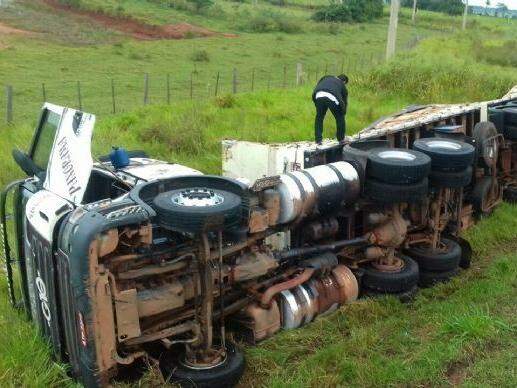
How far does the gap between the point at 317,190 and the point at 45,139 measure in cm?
215

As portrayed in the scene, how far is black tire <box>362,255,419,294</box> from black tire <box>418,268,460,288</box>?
1.48ft

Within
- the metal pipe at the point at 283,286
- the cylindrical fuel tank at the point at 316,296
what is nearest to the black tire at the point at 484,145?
the cylindrical fuel tank at the point at 316,296

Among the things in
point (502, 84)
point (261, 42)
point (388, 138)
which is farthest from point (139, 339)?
point (261, 42)

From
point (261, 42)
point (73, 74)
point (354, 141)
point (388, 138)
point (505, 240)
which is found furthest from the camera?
point (261, 42)

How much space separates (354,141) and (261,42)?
100ft

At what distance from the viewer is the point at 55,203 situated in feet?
12.5

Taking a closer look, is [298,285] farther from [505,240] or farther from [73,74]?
[73,74]

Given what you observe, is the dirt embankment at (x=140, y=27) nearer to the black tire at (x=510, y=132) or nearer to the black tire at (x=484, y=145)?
the black tire at (x=510, y=132)

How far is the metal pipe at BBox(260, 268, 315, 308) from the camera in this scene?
4.42 meters

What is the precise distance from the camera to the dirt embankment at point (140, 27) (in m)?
37.9

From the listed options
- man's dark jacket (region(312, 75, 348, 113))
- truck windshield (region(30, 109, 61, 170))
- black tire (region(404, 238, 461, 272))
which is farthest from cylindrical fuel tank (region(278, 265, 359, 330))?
man's dark jacket (region(312, 75, 348, 113))

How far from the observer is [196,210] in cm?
351

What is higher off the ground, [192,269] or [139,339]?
[192,269]

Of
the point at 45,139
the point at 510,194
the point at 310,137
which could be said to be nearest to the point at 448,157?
the point at 510,194
